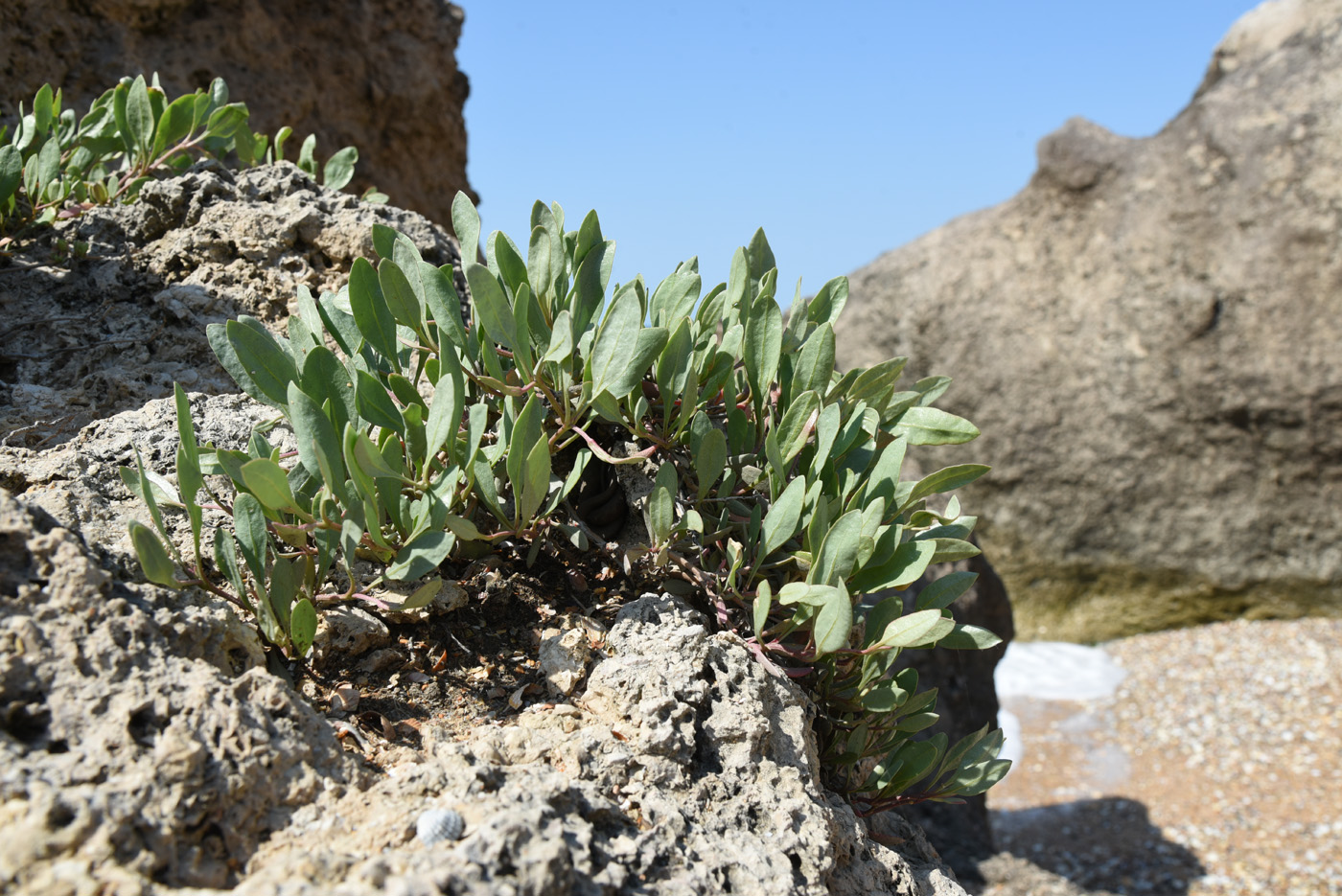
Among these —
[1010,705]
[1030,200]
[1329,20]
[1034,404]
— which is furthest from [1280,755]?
[1329,20]

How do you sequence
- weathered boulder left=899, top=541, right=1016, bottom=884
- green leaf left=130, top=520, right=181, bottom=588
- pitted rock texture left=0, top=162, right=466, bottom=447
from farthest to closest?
weathered boulder left=899, top=541, right=1016, bottom=884, pitted rock texture left=0, top=162, right=466, bottom=447, green leaf left=130, top=520, right=181, bottom=588

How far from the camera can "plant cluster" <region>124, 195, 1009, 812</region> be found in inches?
51.0

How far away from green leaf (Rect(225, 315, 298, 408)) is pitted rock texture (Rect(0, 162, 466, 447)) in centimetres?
57

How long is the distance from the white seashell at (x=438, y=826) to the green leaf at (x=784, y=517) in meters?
0.61

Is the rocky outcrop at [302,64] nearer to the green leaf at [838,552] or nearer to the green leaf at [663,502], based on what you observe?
the green leaf at [663,502]

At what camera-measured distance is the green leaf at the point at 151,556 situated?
1.14 m

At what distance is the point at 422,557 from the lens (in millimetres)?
1247

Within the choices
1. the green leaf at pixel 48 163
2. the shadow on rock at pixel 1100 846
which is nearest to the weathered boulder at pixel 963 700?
the shadow on rock at pixel 1100 846

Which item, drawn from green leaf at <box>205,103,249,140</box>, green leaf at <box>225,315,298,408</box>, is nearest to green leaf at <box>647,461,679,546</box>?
green leaf at <box>225,315,298,408</box>

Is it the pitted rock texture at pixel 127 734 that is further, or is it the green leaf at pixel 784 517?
the green leaf at pixel 784 517

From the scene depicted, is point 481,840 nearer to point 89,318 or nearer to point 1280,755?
point 89,318

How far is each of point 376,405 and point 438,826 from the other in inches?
24.1

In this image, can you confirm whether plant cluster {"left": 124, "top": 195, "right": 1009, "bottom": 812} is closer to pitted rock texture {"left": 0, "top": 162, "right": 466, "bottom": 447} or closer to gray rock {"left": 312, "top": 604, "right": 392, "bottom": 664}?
gray rock {"left": 312, "top": 604, "right": 392, "bottom": 664}

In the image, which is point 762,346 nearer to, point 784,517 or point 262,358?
point 784,517
